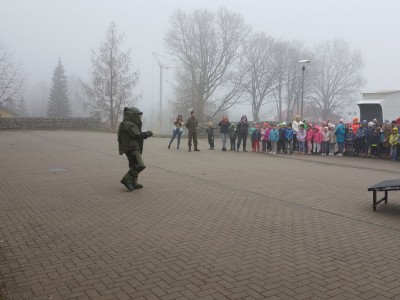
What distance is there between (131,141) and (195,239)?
4127 mm

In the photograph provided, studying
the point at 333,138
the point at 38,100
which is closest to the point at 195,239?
the point at 333,138

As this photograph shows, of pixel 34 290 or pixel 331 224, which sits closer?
pixel 34 290

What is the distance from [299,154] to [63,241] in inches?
592

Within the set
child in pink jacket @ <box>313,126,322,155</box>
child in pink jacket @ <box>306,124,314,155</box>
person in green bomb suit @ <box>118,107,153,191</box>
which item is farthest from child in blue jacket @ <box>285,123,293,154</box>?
person in green bomb suit @ <box>118,107,153,191</box>

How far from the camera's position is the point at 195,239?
554cm

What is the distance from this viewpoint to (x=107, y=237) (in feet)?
18.2

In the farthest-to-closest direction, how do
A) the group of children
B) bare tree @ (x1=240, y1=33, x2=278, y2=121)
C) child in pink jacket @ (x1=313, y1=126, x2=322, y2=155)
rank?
bare tree @ (x1=240, y1=33, x2=278, y2=121), child in pink jacket @ (x1=313, y1=126, x2=322, y2=155), the group of children

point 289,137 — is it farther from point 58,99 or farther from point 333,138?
point 58,99

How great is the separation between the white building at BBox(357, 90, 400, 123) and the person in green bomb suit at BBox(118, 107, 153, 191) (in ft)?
Answer: 52.8

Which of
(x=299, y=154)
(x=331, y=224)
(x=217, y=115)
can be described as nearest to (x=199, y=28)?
(x=217, y=115)

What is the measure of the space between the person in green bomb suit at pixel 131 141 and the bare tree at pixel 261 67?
4295cm

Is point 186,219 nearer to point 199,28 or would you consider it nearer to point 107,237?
point 107,237

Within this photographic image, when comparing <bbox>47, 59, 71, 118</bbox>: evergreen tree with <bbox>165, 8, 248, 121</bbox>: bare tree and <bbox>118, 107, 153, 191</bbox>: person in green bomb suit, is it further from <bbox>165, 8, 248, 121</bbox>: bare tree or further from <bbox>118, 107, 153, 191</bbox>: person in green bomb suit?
<bbox>118, 107, 153, 191</bbox>: person in green bomb suit

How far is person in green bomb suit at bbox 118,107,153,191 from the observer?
9008 millimetres
